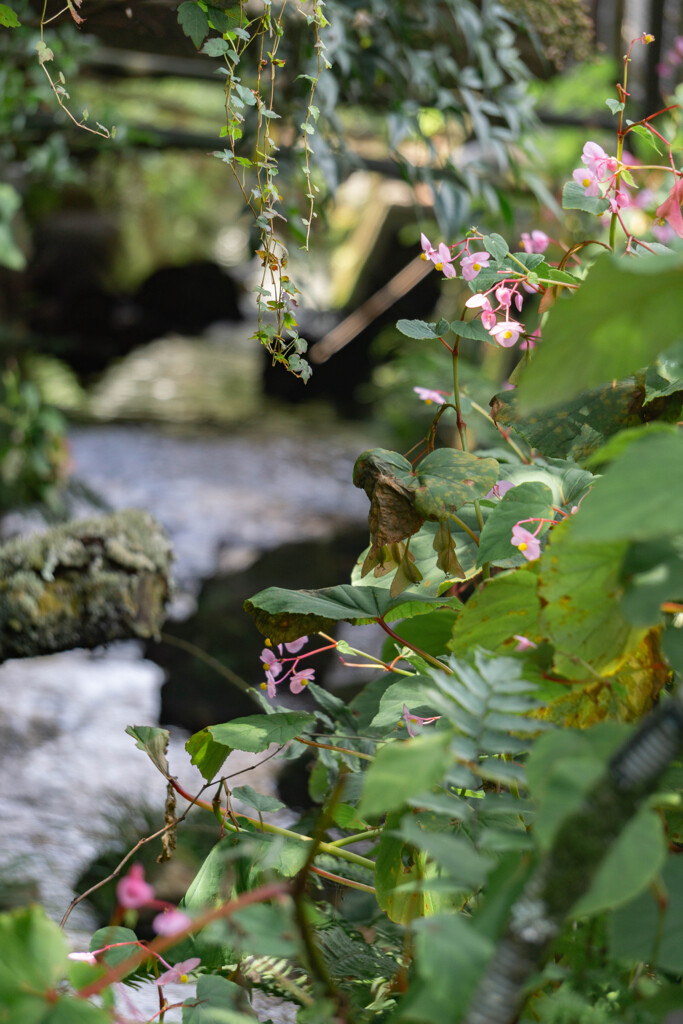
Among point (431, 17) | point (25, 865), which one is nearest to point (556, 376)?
point (25, 865)

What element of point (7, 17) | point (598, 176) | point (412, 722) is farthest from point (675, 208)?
point (7, 17)

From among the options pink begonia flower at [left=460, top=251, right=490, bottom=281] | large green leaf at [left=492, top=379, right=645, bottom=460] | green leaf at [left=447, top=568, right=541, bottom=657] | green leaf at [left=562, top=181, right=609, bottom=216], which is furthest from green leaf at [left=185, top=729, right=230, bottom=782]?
green leaf at [left=562, top=181, right=609, bottom=216]

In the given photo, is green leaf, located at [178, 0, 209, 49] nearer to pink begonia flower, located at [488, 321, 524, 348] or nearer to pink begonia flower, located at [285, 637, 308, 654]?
pink begonia flower, located at [488, 321, 524, 348]

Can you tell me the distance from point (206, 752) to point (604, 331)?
563 millimetres

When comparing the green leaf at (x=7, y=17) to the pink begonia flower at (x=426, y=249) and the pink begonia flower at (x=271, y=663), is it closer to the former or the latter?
the pink begonia flower at (x=426, y=249)

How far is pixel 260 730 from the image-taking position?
70cm

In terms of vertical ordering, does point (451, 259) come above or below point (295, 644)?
above

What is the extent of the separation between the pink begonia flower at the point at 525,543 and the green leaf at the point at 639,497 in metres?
0.24

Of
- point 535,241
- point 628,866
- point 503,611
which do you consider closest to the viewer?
point 628,866

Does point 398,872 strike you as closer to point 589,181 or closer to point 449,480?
point 449,480

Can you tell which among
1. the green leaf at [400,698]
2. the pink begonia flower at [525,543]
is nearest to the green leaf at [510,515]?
the pink begonia flower at [525,543]

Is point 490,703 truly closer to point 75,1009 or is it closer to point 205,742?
point 75,1009

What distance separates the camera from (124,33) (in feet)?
4.54

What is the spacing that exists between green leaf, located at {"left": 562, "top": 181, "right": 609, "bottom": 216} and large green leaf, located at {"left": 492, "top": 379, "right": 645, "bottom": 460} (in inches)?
7.3
